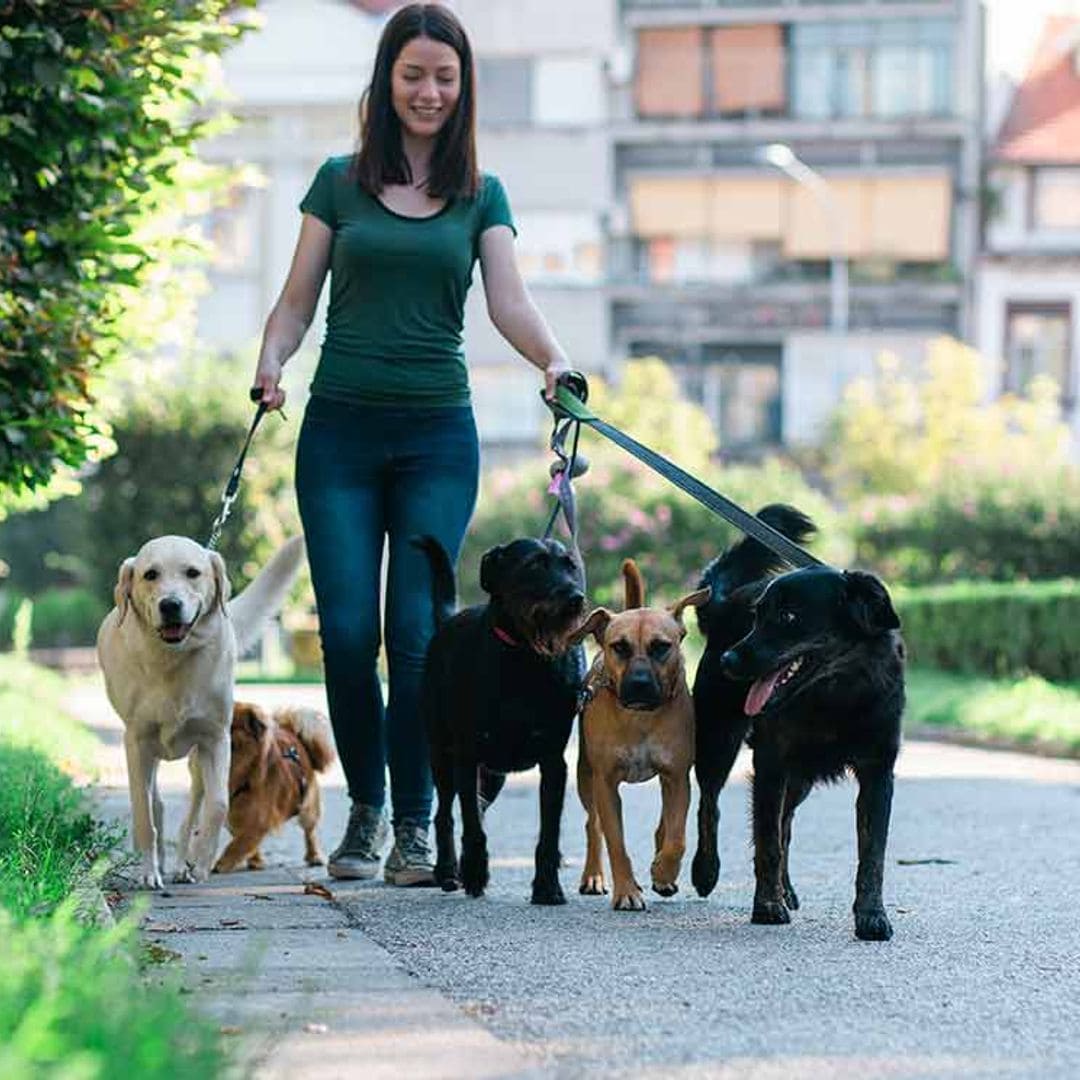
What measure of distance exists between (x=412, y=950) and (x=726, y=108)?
56.8m

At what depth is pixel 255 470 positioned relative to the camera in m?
33.3

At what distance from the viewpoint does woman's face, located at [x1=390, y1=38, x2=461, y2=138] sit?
826 cm

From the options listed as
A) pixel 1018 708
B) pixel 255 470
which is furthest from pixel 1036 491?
pixel 1018 708

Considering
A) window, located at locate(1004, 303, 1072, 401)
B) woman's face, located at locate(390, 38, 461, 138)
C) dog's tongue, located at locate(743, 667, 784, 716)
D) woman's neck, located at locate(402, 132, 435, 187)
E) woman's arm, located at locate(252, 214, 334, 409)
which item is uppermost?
window, located at locate(1004, 303, 1072, 401)

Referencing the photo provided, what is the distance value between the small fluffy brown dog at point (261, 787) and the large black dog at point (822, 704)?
2.29 meters

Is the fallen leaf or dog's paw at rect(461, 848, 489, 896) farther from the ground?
dog's paw at rect(461, 848, 489, 896)

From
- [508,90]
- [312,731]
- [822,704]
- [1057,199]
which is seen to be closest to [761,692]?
[822,704]

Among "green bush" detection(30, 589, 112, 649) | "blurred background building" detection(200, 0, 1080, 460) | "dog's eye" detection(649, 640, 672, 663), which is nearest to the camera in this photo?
"dog's eye" detection(649, 640, 672, 663)

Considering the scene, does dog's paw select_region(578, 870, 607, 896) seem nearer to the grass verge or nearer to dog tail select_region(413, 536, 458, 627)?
dog tail select_region(413, 536, 458, 627)

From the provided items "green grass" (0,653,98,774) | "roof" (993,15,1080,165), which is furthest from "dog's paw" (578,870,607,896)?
"roof" (993,15,1080,165)

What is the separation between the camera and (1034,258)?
59.8 metres

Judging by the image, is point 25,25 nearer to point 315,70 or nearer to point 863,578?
point 863,578

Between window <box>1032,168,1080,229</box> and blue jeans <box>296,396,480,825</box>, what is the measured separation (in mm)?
53670

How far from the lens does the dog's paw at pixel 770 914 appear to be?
7.23m
